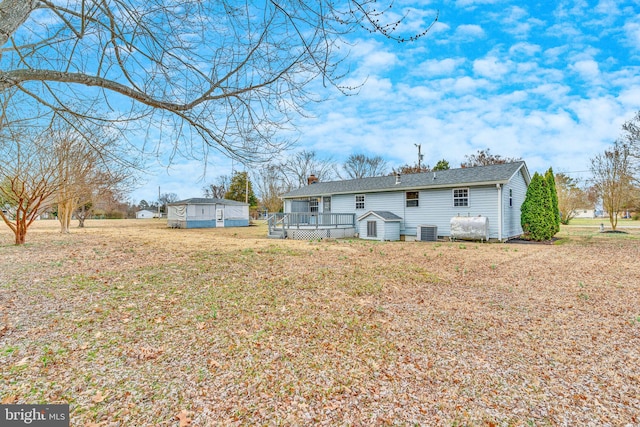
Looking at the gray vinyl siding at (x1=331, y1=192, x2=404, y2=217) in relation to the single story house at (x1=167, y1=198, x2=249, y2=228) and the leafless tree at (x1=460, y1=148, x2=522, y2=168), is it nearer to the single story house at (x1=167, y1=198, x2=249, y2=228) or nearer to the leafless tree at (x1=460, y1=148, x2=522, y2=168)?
the single story house at (x1=167, y1=198, x2=249, y2=228)

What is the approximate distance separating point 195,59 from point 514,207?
52.9 ft

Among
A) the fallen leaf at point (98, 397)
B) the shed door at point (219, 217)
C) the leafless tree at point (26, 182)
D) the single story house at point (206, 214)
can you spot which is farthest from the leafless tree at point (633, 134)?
the shed door at point (219, 217)

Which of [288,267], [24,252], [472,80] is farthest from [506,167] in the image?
[24,252]

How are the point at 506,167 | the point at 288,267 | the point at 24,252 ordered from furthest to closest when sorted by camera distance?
the point at 506,167 → the point at 24,252 → the point at 288,267

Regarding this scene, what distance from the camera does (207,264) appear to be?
726cm

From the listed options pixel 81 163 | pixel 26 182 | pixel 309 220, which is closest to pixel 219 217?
pixel 309 220

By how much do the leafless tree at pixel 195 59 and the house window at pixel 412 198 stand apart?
515 inches

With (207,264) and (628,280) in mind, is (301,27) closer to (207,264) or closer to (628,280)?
(207,264)

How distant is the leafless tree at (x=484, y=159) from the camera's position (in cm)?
3018

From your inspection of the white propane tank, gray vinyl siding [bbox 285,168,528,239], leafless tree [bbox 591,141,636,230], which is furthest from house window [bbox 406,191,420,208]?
leafless tree [bbox 591,141,636,230]

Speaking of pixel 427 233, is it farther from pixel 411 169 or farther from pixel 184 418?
pixel 411 169

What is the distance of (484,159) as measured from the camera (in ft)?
102

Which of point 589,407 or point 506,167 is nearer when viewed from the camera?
point 589,407

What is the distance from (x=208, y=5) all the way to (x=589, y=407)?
17.8 feet
